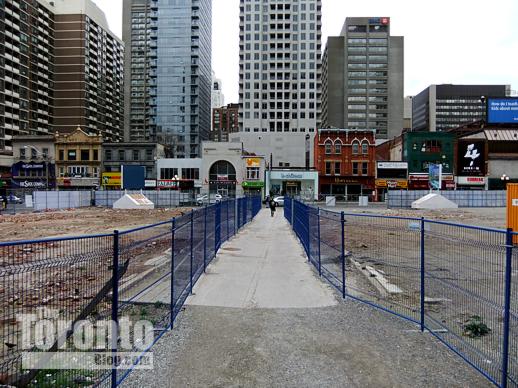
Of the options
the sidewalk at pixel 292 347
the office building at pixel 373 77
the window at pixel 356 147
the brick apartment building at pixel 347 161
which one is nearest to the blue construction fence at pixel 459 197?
the brick apartment building at pixel 347 161

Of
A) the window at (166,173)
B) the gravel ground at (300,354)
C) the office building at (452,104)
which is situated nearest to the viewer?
the gravel ground at (300,354)

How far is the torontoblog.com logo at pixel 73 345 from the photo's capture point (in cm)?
392

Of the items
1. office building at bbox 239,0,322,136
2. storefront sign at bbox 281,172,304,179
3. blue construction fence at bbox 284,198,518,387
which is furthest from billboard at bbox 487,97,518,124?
blue construction fence at bbox 284,198,518,387

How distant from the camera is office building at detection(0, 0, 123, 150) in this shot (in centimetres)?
8425

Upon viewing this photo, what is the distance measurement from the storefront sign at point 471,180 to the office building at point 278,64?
159 feet

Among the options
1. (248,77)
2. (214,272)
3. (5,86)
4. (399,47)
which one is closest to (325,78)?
(399,47)

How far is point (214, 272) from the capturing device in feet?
33.4

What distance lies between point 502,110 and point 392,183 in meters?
22.1

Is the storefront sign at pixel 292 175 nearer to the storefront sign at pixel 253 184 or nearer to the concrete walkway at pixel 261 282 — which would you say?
the storefront sign at pixel 253 184

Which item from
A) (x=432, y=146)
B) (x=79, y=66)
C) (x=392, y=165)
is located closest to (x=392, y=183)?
(x=392, y=165)

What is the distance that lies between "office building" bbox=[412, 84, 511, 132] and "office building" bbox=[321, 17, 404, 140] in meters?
60.7

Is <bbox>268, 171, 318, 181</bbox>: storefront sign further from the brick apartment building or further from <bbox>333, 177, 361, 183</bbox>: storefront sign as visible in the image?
<bbox>333, 177, 361, 183</bbox>: storefront sign

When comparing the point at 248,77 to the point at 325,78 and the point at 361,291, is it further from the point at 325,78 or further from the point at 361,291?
the point at 361,291

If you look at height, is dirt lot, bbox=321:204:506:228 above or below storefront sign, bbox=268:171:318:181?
below
